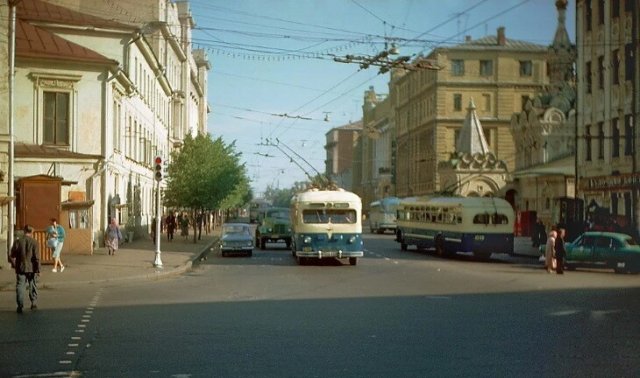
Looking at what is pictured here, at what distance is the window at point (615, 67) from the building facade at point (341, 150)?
122620mm

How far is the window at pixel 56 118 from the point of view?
128 feet

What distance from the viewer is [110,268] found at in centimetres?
3003

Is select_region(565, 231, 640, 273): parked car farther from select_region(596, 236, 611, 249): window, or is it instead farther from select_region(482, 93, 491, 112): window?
select_region(482, 93, 491, 112): window

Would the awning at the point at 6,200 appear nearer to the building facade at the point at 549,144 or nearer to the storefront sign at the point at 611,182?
the storefront sign at the point at 611,182

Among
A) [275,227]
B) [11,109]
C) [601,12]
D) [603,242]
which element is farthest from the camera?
[275,227]

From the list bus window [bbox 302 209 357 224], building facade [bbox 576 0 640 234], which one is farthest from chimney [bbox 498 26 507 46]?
bus window [bbox 302 209 357 224]

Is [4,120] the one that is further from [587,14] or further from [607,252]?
[587,14]

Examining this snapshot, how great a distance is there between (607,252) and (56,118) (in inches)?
922

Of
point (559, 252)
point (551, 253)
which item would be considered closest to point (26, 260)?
point (559, 252)

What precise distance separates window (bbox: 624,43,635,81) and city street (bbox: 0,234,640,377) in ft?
66.0

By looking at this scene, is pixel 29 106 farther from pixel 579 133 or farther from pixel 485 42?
pixel 485 42

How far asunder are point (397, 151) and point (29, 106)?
7759cm

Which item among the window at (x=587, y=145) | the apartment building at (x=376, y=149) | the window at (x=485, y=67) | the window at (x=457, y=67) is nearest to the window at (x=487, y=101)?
the window at (x=485, y=67)

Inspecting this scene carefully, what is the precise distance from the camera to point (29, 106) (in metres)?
38.3
